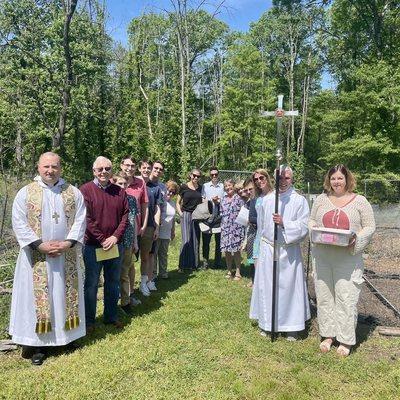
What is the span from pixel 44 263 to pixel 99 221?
0.85 metres

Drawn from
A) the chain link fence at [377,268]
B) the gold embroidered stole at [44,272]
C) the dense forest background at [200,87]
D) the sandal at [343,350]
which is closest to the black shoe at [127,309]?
the gold embroidered stole at [44,272]

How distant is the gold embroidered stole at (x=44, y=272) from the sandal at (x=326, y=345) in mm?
2725

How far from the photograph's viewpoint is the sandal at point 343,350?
4.75 m

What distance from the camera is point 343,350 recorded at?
15.7 feet

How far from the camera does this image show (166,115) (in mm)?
34625

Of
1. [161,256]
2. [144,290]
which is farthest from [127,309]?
[161,256]

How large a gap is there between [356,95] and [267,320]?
19042mm

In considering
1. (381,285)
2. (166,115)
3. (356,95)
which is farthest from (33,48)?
(381,285)

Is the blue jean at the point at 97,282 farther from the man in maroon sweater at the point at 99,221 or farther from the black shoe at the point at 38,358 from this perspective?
the black shoe at the point at 38,358

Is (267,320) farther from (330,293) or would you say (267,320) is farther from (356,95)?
(356,95)

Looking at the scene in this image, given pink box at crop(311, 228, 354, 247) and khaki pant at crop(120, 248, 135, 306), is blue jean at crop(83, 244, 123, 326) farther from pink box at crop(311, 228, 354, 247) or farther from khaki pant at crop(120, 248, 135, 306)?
pink box at crop(311, 228, 354, 247)

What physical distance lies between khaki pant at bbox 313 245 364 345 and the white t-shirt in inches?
125

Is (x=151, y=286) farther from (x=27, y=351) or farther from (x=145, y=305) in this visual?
(x=27, y=351)

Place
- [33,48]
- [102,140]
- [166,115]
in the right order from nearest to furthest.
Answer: [33,48] → [102,140] → [166,115]
